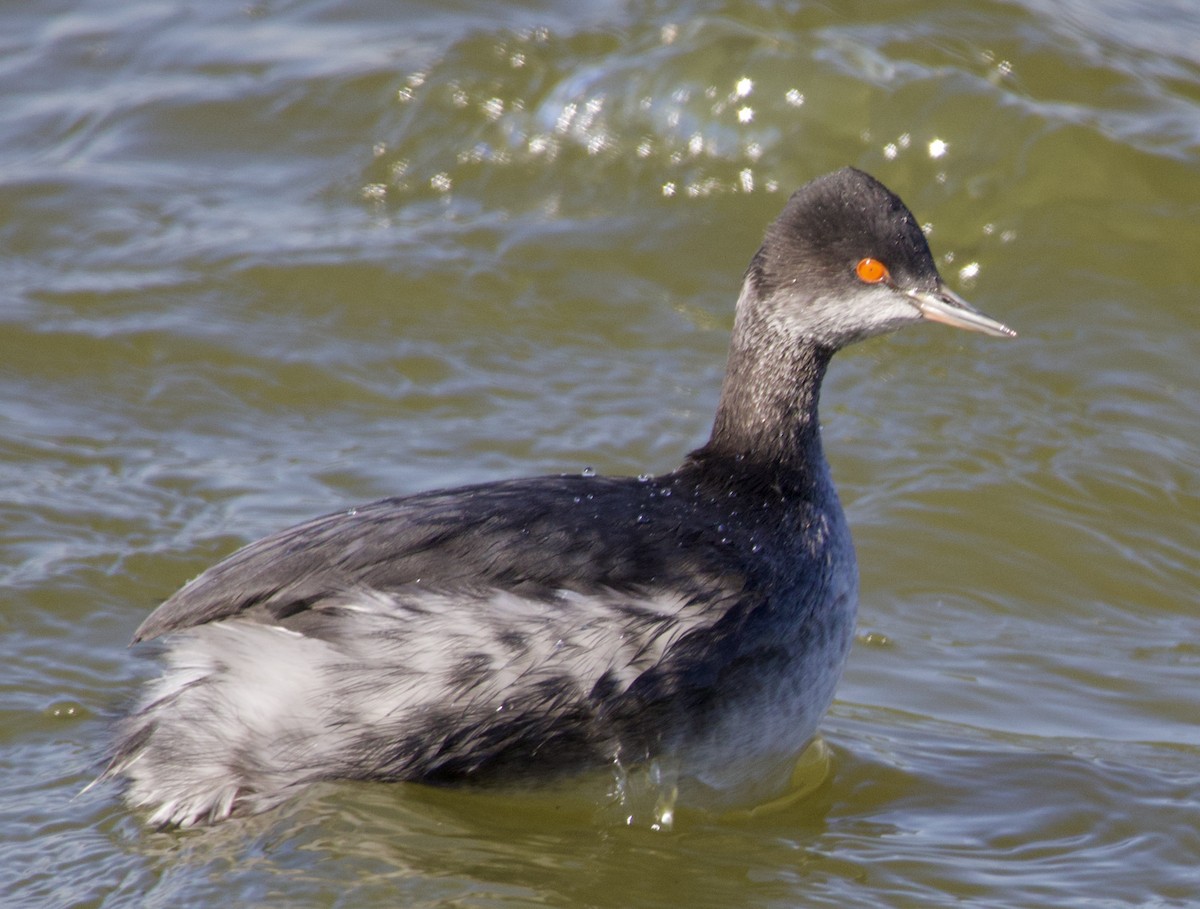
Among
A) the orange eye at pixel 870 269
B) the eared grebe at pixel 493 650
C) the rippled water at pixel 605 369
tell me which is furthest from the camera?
the orange eye at pixel 870 269

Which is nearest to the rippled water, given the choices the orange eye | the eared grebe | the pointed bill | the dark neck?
the eared grebe

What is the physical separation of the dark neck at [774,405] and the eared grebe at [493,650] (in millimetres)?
386

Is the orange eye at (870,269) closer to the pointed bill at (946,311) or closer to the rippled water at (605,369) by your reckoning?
the pointed bill at (946,311)

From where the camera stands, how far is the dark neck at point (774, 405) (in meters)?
5.22

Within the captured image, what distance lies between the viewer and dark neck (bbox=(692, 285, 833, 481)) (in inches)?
206

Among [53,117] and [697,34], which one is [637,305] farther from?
[53,117]

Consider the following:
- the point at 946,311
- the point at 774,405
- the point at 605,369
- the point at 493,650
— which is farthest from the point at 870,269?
the point at 605,369

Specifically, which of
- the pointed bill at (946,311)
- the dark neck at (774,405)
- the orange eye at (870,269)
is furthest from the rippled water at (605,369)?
the orange eye at (870,269)

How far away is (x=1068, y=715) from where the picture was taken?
17.6 ft

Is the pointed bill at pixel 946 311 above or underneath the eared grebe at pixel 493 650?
above

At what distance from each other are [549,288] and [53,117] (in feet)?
10.7

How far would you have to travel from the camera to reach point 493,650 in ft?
13.6

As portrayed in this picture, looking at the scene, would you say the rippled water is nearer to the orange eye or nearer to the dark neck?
the dark neck

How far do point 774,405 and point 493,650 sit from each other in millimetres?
1484
